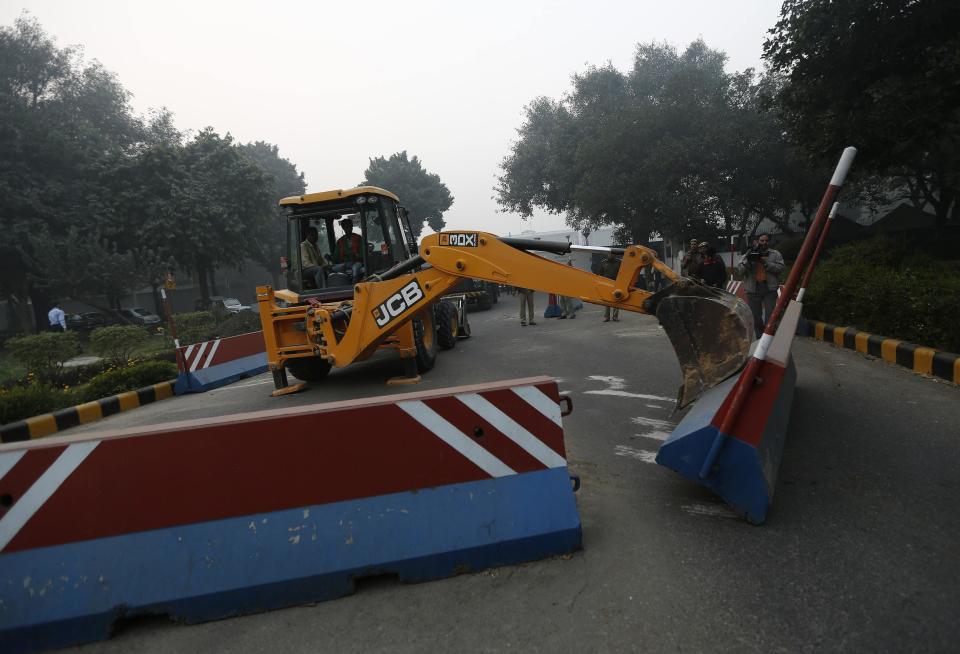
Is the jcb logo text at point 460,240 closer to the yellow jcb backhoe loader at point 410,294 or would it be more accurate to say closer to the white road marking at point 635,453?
the yellow jcb backhoe loader at point 410,294

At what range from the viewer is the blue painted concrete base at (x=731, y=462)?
2.85 metres

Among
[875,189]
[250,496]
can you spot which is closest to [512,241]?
[250,496]

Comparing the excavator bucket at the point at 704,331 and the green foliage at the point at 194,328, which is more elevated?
the excavator bucket at the point at 704,331

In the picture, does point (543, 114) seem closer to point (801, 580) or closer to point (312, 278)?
point (312, 278)

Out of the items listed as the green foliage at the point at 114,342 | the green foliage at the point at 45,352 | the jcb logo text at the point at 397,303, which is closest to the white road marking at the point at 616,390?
the jcb logo text at the point at 397,303

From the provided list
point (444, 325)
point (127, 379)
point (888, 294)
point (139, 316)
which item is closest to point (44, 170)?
point (139, 316)

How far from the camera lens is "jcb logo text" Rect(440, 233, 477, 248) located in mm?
5188

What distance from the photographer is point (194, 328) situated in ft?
49.6

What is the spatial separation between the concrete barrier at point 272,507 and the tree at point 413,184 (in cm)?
4942

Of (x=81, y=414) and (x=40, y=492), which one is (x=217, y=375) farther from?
(x=40, y=492)

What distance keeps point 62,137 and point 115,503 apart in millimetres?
30362

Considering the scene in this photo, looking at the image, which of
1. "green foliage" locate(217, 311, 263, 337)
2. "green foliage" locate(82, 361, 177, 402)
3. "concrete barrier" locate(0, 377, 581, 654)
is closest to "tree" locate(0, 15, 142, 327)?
"green foliage" locate(217, 311, 263, 337)

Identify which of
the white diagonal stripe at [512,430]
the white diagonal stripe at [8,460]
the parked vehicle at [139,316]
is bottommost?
the parked vehicle at [139,316]

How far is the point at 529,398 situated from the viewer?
2.68 m
